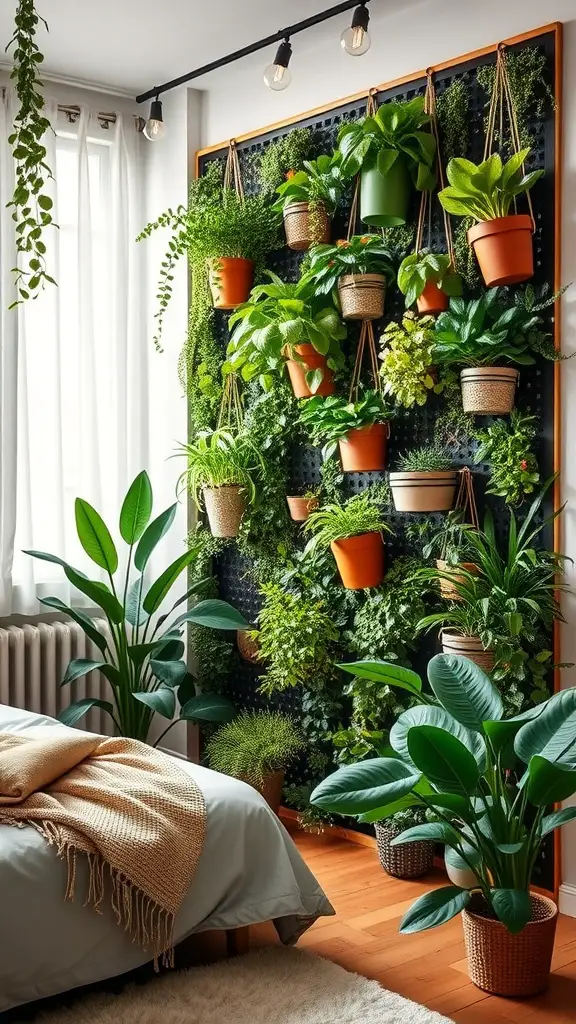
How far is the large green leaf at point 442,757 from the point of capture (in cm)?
271

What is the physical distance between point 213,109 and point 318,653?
2421 millimetres

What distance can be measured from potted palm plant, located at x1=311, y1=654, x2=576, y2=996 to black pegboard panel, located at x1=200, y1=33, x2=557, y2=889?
593mm

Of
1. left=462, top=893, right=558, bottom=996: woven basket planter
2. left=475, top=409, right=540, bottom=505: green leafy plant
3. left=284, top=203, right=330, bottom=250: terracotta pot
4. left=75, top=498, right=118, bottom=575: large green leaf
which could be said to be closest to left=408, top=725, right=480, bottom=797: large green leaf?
left=462, top=893, right=558, bottom=996: woven basket planter

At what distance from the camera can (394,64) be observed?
3.84 m

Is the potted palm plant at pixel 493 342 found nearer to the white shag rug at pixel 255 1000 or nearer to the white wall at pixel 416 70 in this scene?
the white wall at pixel 416 70

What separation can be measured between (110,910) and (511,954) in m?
1.06

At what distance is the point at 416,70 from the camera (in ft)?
12.3

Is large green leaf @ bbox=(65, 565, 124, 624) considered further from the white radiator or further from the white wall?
the white wall

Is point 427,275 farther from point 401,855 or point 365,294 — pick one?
point 401,855

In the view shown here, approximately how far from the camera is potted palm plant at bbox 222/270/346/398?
151 inches

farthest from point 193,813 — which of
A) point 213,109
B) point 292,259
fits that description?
point 213,109

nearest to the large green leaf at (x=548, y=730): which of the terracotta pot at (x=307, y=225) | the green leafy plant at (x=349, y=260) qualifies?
the green leafy plant at (x=349, y=260)

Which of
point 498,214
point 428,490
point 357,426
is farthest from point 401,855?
point 498,214

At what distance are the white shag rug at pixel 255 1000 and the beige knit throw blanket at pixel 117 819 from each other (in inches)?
4.8
